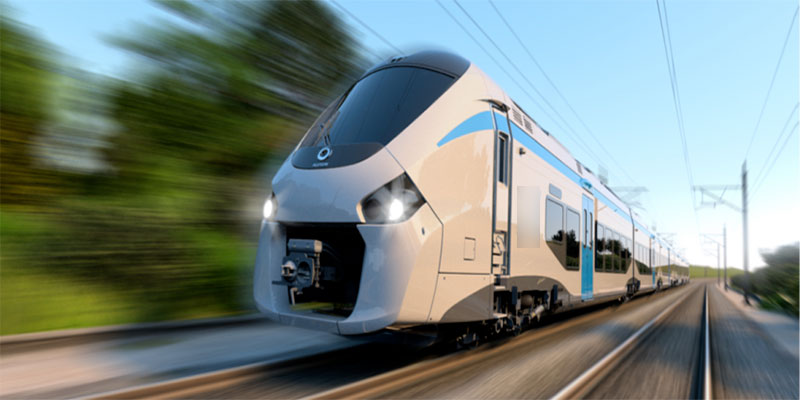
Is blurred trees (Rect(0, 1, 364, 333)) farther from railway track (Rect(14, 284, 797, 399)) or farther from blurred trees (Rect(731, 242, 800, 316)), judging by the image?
blurred trees (Rect(731, 242, 800, 316))

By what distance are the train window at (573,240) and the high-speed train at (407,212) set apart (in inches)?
67.6

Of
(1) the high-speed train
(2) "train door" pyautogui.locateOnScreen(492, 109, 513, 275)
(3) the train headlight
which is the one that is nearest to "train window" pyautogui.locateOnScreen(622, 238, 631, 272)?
(1) the high-speed train

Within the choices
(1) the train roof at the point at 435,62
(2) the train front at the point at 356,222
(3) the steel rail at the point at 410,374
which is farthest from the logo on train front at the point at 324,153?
(3) the steel rail at the point at 410,374

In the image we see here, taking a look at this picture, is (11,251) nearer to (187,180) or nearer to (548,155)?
(187,180)

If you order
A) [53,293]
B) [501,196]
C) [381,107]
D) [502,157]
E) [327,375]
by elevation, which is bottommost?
[327,375]

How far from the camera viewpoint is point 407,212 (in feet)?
13.5

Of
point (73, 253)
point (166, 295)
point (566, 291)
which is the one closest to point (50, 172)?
point (73, 253)

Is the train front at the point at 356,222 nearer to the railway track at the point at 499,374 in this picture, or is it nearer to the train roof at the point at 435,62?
the train roof at the point at 435,62

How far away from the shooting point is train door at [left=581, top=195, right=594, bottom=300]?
8.34m

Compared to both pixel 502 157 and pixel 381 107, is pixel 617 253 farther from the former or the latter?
pixel 381 107

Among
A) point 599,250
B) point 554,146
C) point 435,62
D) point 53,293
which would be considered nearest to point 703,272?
point 599,250

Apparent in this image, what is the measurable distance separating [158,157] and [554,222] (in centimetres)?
580

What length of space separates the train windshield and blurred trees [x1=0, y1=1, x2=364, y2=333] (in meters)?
3.27

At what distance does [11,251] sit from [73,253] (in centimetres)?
62
